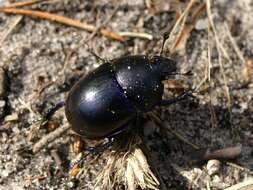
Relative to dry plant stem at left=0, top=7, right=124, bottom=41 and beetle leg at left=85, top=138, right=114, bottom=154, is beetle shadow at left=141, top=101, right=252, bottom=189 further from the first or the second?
dry plant stem at left=0, top=7, right=124, bottom=41

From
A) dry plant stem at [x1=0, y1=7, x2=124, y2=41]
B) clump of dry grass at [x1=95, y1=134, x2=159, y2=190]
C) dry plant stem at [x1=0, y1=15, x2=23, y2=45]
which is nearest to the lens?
clump of dry grass at [x1=95, y1=134, x2=159, y2=190]

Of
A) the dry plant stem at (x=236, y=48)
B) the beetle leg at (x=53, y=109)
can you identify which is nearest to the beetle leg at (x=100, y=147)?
the beetle leg at (x=53, y=109)

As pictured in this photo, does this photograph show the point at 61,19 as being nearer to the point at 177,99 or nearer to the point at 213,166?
the point at 177,99

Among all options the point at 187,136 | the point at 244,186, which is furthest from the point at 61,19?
the point at 244,186

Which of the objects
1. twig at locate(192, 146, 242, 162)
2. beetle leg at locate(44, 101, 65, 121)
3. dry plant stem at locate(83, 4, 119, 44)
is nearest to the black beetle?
beetle leg at locate(44, 101, 65, 121)

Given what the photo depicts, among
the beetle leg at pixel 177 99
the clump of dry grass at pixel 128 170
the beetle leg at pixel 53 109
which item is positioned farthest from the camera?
the beetle leg at pixel 53 109

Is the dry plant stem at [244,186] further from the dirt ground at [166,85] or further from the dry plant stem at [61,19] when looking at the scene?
the dry plant stem at [61,19]
